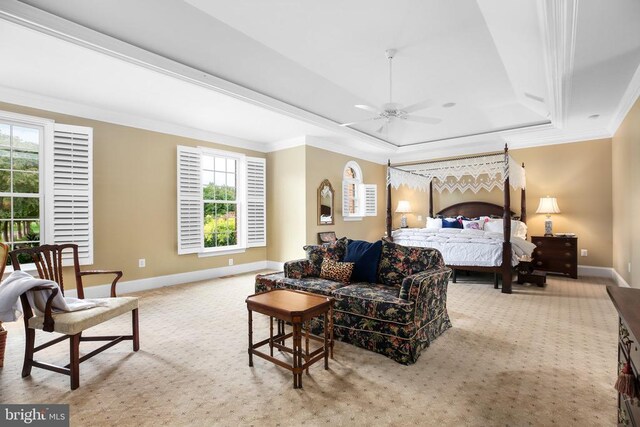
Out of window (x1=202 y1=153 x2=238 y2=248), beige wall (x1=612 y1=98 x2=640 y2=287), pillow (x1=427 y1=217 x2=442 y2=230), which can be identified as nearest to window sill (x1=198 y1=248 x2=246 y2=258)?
window (x1=202 y1=153 x2=238 y2=248)

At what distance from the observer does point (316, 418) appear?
1835 millimetres

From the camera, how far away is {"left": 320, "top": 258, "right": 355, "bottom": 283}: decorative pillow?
3.37 meters

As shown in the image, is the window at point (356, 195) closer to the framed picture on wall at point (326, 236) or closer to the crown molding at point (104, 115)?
the framed picture on wall at point (326, 236)

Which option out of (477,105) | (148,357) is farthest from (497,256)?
(148,357)

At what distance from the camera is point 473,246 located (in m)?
5.11

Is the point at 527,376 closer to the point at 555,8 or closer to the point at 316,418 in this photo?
the point at 316,418

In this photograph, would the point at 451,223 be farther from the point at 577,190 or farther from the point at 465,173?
the point at 577,190

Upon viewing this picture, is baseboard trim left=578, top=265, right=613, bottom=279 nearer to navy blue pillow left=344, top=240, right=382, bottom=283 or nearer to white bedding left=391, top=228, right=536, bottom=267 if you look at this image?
white bedding left=391, top=228, right=536, bottom=267

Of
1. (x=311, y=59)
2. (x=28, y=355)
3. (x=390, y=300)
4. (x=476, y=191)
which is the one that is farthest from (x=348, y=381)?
(x=476, y=191)

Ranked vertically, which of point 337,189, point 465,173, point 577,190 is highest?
point 465,173

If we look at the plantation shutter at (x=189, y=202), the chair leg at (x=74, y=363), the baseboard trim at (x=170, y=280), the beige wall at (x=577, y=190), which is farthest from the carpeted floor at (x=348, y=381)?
the beige wall at (x=577, y=190)

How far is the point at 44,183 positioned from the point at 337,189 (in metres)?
4.87

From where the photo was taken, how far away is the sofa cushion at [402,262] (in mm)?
3141

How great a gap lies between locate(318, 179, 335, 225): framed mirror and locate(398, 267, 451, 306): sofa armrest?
11.9ft
